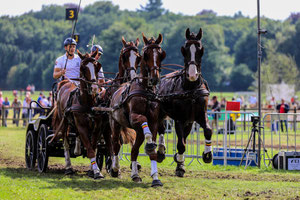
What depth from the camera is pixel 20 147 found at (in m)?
18.7

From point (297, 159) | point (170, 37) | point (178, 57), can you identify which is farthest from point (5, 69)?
point (297, 159)

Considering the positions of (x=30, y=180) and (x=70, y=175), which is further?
(x=70, y=175)

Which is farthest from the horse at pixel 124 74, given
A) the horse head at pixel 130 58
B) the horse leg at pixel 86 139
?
the horse leg at pixel 86 139

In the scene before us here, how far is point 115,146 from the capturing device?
1114cm

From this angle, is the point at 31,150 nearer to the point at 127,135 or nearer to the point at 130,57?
the point at 127,135

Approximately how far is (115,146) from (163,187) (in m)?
1.92

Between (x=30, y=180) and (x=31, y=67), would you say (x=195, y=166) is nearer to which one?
(x=30, y=180)

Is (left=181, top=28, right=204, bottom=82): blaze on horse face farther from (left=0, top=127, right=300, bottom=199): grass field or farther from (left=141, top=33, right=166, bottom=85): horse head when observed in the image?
(left=0, top=127, right=300, bottom=199): grass field

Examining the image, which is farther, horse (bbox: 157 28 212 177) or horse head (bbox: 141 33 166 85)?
horse (bbox: 157 28 212 177)

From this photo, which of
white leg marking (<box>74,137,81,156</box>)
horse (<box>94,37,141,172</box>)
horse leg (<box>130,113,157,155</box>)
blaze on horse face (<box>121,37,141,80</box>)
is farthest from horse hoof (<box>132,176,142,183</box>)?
blaze on horse face (<box>121,37,141,80</box>)

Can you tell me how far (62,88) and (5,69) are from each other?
104 m

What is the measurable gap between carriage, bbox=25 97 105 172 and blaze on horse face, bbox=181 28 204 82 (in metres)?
2.81

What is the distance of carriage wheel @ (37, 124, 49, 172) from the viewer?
12.1 meters

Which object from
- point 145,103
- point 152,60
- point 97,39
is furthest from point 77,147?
point 97,39
